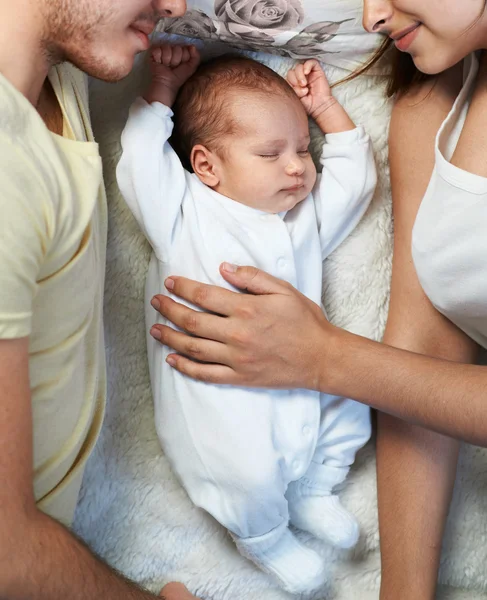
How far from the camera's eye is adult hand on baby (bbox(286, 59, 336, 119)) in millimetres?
1486

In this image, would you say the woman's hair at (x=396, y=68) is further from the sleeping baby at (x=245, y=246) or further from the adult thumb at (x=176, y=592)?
the adult thumb at (x=176, y=592)

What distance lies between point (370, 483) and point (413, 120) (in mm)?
705

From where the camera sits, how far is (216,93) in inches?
54.7

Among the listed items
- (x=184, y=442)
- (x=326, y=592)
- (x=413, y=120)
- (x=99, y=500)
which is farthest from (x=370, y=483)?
(x=413, y=120)

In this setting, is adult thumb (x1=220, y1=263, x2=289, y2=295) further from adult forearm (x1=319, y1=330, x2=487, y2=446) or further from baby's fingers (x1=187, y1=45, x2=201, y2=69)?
baby's fingers (x1=187, y1=45, x2=201, y2=69)

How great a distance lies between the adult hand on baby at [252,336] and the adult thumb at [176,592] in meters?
0.39

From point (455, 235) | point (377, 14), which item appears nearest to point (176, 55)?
point (377, 14)

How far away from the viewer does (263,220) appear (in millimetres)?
1416

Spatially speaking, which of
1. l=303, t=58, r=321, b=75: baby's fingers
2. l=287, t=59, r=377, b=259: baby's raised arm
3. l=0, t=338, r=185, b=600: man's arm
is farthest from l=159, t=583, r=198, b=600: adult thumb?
l=303, t=58, r=321, b=75: baby's fingers

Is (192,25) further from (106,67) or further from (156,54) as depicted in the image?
(106,67)

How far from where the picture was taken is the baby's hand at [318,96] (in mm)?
1487

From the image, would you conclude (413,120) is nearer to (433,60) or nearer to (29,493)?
(433,60)

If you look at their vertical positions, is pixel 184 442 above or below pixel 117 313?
below

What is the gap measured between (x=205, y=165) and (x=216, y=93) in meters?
0.13
